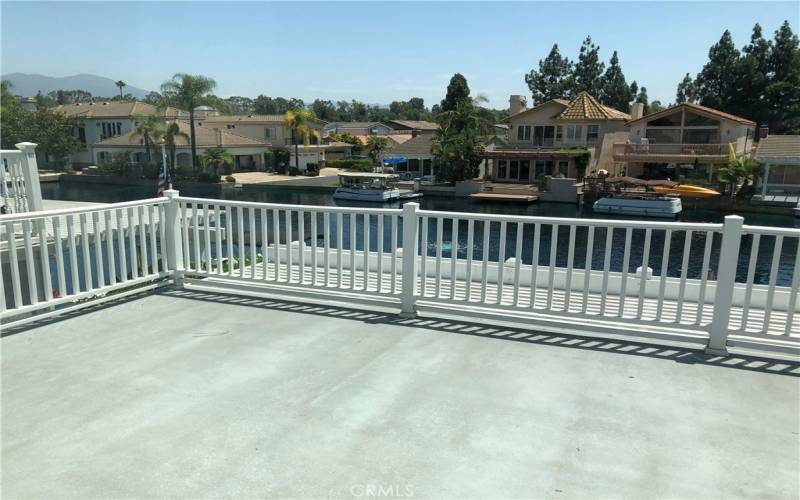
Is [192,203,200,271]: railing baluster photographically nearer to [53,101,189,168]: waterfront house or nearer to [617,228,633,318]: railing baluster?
[617,228,633,318]: railing baluster

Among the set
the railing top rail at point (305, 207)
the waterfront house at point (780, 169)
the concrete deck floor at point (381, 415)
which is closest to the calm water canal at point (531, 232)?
the waterfront house at point (780, 169)

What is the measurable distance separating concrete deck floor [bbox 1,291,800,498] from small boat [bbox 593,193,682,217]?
30.4 m

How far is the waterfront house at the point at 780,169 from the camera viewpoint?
31.4 m

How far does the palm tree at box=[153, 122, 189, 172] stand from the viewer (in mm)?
44125

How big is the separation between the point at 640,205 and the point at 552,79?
3837cm

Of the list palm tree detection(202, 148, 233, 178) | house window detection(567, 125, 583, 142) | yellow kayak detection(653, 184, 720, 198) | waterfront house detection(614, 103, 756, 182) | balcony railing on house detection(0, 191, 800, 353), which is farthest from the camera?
palm tree detection(202, 148, 233, 178)

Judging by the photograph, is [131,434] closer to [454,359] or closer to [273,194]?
[454,359]

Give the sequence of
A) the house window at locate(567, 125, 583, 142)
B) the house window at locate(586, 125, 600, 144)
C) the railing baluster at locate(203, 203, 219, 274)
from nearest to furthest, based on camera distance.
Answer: the railing baluster at locate(203, 203, 219, 274) → the house window at locate(586, 125, 600, 144) → the house window at locate(567, 125, 583, 142)

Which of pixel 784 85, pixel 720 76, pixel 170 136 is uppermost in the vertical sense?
pixel 720 76

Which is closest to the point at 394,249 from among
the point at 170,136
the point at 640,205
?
the point at 640,205

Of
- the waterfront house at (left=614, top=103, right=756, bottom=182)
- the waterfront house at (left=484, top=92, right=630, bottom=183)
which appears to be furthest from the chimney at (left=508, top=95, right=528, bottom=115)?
the waterfront house at (left=614, top=103, right=756, bottom=182)

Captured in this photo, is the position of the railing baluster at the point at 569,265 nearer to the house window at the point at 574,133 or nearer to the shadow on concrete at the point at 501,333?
the shadow on concrete at the point at 501,333

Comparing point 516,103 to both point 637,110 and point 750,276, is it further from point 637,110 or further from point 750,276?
point 750,276

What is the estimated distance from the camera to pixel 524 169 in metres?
40.4
